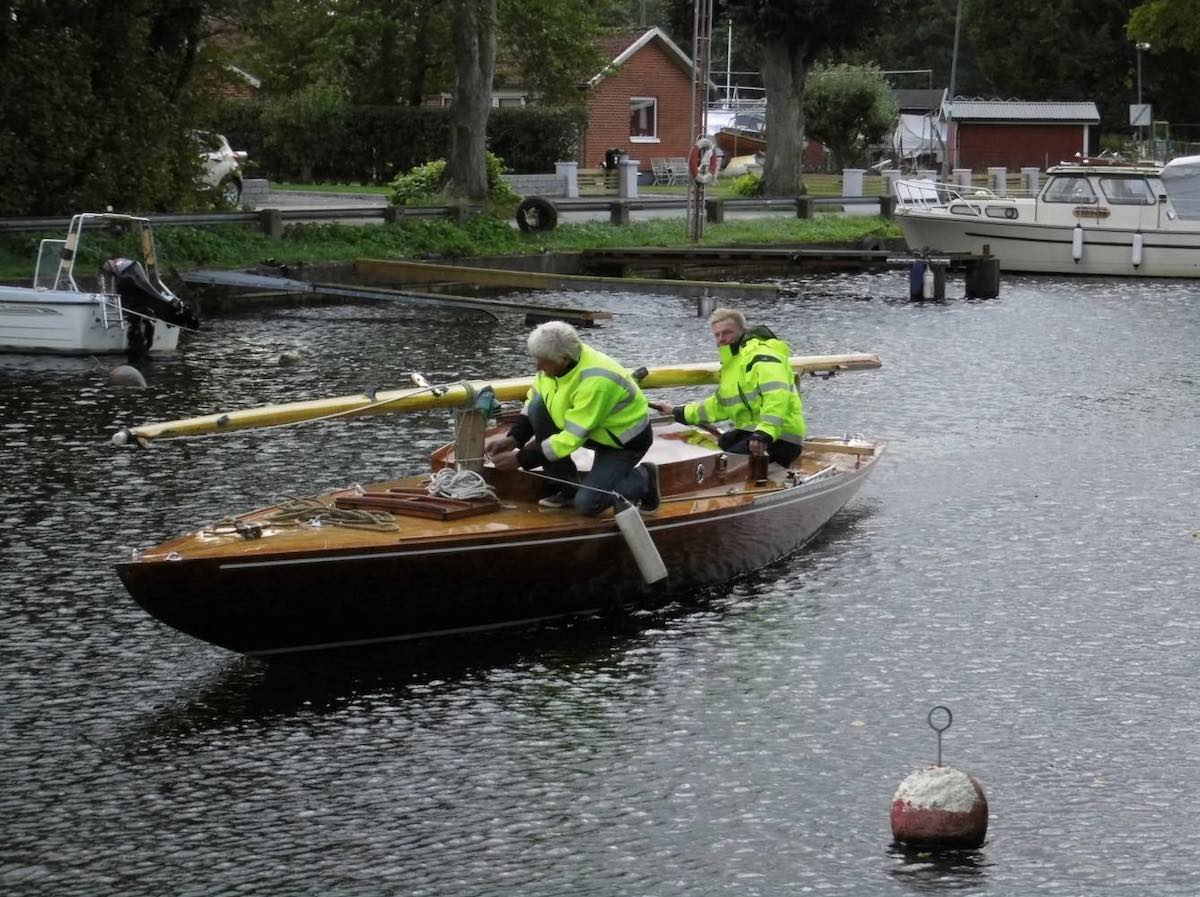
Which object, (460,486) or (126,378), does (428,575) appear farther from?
(126,378)

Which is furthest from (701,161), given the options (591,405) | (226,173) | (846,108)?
(846,108)

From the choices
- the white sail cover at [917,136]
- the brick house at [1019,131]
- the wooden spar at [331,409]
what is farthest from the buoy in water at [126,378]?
the brick house at [1019,131]

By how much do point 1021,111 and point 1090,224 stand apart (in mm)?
34938

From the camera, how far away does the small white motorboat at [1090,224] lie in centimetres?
3816

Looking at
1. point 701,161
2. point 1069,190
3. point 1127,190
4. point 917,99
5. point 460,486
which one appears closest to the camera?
point 460,486

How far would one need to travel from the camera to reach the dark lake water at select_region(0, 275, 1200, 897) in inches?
336

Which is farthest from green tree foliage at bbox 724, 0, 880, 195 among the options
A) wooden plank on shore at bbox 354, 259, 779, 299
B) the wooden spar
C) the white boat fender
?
the white boat fender

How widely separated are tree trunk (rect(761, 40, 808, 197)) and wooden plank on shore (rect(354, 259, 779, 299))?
1753 cm

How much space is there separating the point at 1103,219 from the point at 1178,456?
21.3 m

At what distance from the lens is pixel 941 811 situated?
333 inches

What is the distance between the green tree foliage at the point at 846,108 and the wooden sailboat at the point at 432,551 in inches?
2303

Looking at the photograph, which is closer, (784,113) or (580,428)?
(580,428)

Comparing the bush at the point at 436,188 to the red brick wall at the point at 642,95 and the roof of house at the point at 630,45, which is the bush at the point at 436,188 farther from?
the red brick wall at the point at 642,95

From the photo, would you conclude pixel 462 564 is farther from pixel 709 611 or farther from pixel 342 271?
pixel 342 271
